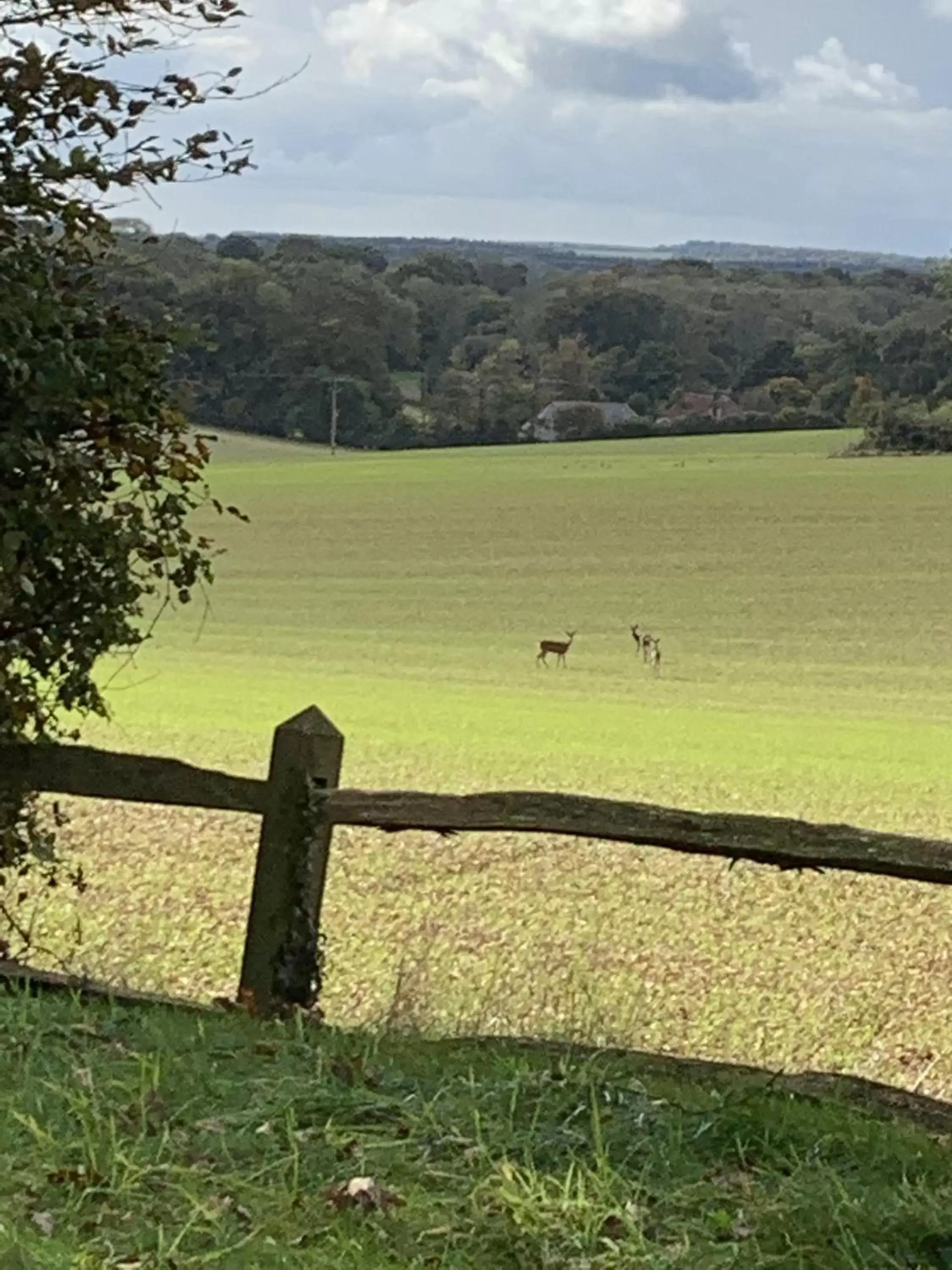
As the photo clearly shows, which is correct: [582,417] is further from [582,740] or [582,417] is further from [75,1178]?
[75,1178]

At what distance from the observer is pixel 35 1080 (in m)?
3.81

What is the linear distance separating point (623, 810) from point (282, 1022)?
113cm

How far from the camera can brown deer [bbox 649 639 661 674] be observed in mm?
30438

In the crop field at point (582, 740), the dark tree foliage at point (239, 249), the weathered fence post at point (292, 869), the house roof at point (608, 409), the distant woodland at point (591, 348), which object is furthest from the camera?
the house roof at point (608, 409)

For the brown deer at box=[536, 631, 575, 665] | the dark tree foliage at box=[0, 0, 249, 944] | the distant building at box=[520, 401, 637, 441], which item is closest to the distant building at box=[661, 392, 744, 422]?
the distant building at box=[520, 401, 637, 441]

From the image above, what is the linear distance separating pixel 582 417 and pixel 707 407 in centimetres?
683

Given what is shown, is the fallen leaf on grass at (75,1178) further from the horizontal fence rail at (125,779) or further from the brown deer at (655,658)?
the brown deer at (655,658)

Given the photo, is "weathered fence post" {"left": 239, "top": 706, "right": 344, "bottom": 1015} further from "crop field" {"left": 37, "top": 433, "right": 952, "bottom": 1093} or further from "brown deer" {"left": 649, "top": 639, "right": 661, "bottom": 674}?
"brown deer" {"left": 649, "top": 639, "right": 661, "bottom": 674}

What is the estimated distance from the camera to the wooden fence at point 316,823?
437 cm

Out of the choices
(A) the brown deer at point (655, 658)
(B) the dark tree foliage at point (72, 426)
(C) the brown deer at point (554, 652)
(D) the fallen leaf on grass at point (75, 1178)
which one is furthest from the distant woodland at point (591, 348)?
(D) the fallen leaf on grass at point (75, 1178)

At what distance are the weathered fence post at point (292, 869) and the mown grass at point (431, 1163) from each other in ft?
1.74

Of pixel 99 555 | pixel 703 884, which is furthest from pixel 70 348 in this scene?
pixel 703 884

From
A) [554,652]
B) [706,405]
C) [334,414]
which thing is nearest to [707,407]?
[706,405]

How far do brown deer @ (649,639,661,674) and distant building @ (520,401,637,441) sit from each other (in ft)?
127
